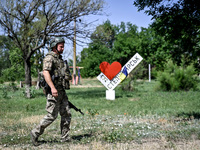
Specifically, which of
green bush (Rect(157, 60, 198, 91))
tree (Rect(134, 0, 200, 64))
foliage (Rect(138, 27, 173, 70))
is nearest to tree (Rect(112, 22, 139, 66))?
foliage (Rect(138, 27, 173, 70))

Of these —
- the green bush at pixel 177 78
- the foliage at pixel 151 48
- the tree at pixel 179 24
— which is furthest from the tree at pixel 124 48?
the tree at pixel 179 24

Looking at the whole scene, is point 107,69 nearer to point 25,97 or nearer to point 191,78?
point 25,97

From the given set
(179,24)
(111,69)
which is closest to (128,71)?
(111,69)

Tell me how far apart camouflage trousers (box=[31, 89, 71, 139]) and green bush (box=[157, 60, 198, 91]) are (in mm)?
13590

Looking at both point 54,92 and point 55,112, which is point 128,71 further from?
point 54,92

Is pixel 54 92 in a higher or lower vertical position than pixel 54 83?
lower

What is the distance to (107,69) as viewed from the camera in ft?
45.7

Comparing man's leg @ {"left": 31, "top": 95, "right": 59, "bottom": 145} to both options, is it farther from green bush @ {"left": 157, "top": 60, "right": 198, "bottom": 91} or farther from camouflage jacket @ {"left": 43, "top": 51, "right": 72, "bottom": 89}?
green bush @ {"left": 157, "top": 60, "right": 198, "bottom": 91}

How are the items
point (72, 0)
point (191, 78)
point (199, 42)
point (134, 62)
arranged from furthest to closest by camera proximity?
point (191, 78), point (72, 0), point (134, 62), point (199, 42)

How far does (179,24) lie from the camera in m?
6.59

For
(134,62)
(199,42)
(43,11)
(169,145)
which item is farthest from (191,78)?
(169,145)

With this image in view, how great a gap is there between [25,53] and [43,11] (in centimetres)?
290

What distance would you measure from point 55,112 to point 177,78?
14.4 m

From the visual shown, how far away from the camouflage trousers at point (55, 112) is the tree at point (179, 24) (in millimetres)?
2876
